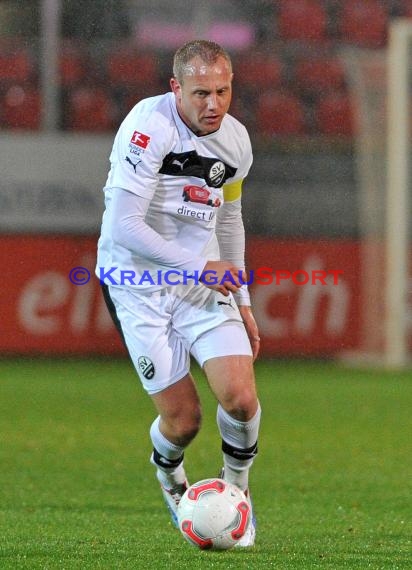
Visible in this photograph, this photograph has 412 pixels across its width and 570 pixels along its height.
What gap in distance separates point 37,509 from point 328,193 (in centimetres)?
828

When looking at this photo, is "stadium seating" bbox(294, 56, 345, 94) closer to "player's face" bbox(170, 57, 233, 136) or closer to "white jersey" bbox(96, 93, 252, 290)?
"white jersey" bbox(96, 93, 252, 290)

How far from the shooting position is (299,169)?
1387 centimetres

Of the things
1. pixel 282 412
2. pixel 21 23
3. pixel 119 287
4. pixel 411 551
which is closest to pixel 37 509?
pixel 119 287

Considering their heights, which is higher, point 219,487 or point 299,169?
point 219,487

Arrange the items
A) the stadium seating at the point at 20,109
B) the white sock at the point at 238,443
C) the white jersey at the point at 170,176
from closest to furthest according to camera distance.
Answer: the white jersey at the point at 170,176 < the white sock at the point at 238,443 < the stadium seating at the point at 20,109

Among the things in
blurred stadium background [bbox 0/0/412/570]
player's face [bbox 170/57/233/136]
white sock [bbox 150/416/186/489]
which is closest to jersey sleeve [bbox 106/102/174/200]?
player's face [bbox 170/57/233/136]

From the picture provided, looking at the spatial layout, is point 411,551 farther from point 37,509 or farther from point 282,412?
point 282,412

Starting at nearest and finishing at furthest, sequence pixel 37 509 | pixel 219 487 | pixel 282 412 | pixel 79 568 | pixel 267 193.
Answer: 1. pixel 79 568
2. pixel 219 487
3. pixel 37 509
4. pixel 282 412
5. pixel 267 193

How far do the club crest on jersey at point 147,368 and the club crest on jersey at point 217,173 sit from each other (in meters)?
0.76

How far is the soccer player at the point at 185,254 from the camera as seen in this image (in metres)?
5.09

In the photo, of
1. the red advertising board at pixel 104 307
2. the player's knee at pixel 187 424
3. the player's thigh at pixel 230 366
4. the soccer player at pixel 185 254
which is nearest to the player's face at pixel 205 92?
the soccer player at pixel 185 254

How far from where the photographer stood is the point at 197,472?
7.41 metres

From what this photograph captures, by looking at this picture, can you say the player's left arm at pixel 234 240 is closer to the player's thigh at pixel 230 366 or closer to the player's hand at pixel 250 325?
the player's hand at pixel 250 325

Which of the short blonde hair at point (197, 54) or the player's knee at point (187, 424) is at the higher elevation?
the short blonde hair at point (197, 54)
